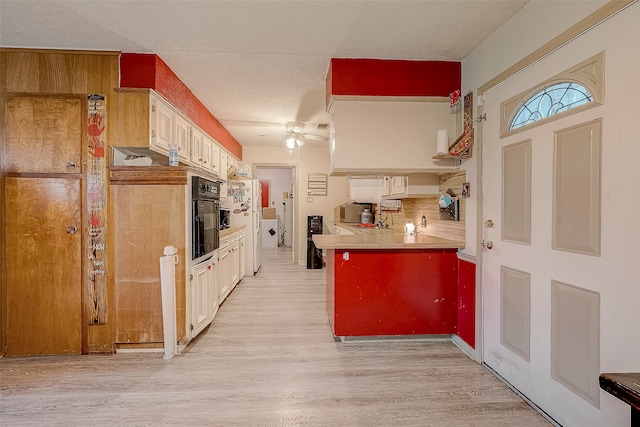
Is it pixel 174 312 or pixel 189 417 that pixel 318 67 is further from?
pixel 189 417

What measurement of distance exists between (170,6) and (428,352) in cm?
311

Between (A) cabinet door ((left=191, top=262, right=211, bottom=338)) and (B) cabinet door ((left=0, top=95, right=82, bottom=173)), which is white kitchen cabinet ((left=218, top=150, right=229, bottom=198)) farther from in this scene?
(B) cabinet door ((left=0, top=95, right=82, bottom=173))

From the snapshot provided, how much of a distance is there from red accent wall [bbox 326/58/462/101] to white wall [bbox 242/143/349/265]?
334cm

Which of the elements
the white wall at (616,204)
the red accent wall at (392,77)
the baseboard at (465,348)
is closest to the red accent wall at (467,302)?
the baseboard at (465,348)

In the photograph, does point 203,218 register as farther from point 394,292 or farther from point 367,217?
point 367,217

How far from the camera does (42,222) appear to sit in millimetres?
2295

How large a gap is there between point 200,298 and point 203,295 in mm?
65

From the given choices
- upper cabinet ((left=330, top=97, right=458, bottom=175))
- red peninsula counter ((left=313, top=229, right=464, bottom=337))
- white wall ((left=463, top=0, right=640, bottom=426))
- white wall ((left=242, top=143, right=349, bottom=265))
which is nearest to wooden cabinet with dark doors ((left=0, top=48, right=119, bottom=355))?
upper cabinet ((left=330, top=97, right=458, bottom=175))

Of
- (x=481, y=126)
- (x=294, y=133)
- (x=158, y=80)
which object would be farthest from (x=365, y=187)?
(x=158, y=80)

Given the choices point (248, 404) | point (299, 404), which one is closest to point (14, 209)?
point (248, 404)

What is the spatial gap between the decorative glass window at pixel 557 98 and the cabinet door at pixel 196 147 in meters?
A: 2.92

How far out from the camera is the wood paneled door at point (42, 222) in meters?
2.27

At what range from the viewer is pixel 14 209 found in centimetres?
227

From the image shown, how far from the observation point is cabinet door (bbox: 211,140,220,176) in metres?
3.95
